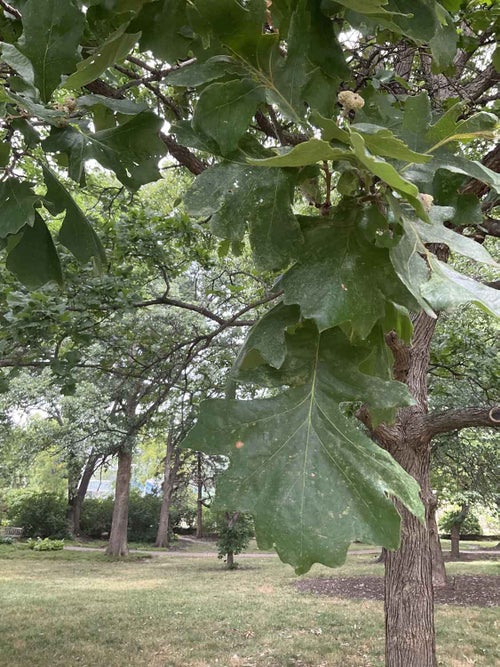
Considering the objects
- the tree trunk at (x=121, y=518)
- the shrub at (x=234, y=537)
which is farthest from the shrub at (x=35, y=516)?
the shrub at (x=234, y=537)

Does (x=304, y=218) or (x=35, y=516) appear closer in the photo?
(x=304, y=218)

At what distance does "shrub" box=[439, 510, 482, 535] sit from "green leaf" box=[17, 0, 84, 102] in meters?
19.5

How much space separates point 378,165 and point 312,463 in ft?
1.59

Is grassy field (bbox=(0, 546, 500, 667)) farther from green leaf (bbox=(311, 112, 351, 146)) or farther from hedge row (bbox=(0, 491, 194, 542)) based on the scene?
hedge row (bbox=(0, 491, 194, 542))

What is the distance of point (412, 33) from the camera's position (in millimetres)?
1074

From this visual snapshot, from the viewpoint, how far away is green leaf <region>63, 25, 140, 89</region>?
101 centimetres

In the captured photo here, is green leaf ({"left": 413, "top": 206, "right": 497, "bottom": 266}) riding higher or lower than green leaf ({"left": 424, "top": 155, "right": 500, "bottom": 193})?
lower

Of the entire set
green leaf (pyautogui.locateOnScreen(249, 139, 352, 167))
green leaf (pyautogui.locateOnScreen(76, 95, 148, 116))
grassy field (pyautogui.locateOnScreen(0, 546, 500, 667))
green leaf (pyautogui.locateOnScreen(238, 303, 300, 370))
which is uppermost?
green leaf (pyautogui.locateOnScreen(76, 95, 148, 116))

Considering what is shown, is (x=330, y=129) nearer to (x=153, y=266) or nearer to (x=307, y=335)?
(x=307, y=335)

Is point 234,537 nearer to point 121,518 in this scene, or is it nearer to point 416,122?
point 121,518

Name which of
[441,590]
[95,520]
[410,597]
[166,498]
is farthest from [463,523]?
[410,597]

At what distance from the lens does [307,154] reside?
754 millimetres

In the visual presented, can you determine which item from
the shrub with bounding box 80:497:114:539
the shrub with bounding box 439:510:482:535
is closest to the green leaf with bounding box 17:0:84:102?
the shrub with bounding box 439:510:482:535

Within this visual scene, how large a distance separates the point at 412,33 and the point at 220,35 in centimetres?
39
